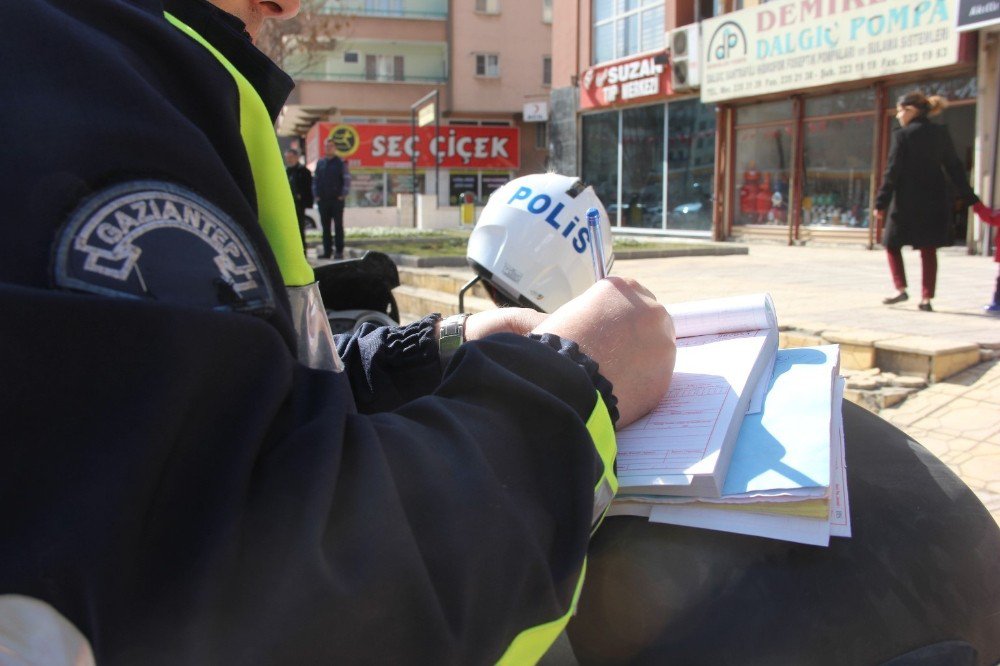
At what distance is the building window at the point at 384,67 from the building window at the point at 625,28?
19.8m

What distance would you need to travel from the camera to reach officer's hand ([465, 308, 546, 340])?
1.24 m

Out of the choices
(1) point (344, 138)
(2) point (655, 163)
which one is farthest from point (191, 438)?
(1) point (344, 138)

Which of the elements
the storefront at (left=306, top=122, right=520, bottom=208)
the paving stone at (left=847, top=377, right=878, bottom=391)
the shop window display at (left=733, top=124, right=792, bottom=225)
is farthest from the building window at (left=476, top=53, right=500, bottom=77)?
the paving stone at (left=847, top=377, right=878, bottom=391)

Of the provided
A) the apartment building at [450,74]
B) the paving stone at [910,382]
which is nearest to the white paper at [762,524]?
the paving stone at [910,382]

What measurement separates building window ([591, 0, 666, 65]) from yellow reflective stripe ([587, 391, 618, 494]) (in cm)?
1966

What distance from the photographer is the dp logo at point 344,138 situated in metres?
30.5

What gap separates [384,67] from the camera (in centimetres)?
3962

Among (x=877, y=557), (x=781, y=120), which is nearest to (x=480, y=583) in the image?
(x=877, y=557)

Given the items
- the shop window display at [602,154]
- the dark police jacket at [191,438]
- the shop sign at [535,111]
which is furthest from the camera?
the shop sign at [535,111]

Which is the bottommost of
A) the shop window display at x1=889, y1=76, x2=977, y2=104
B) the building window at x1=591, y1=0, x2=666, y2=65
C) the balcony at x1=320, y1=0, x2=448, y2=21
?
the shop window display at x1=889, y1=76, x2=977, y2=104

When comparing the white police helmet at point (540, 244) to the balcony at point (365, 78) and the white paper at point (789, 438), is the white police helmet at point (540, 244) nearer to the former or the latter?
the white paper at point (789, 438)

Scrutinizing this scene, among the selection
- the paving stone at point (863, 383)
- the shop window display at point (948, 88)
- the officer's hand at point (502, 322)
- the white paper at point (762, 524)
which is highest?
the shop window display at point (948, 88)

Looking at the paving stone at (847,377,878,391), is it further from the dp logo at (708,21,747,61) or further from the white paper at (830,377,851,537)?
the dp logo at (708,21,747,61)

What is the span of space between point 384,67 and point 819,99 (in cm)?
2784
